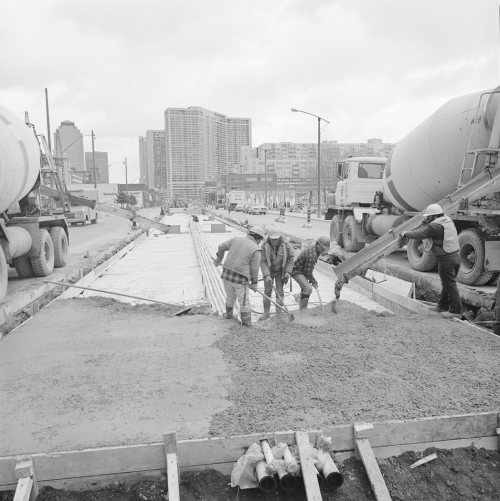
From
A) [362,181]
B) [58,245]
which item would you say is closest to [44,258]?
[58,245]

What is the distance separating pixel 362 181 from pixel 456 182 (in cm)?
537

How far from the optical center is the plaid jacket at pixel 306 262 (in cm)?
711

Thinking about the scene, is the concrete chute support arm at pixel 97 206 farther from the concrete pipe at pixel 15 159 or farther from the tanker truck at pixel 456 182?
the tanker truck at pixel 456 182

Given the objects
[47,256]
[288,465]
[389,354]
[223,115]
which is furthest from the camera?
[223,115]

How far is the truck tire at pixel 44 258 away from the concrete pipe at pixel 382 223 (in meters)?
8.59

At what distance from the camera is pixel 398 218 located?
11953mm

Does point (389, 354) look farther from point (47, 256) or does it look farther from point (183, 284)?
point (47, 256)

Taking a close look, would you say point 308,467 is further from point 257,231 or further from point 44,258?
point 44,258

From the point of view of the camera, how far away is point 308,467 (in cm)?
325

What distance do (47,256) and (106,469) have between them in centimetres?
897

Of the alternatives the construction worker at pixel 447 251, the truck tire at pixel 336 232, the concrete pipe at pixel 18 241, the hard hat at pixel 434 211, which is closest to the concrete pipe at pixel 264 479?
the construction worker at pixel 447 251

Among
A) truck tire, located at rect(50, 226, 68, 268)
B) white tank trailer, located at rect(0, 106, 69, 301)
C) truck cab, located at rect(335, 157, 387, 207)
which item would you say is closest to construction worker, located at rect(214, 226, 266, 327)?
white tank trailer, located at rect(0, 106, 69, 301)

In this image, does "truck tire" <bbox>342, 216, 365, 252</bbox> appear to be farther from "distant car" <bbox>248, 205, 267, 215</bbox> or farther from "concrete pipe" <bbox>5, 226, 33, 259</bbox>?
"distant car" <bbox>248, 205, 267, 215</bbox>

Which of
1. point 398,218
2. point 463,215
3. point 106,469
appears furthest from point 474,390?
point 398,218
